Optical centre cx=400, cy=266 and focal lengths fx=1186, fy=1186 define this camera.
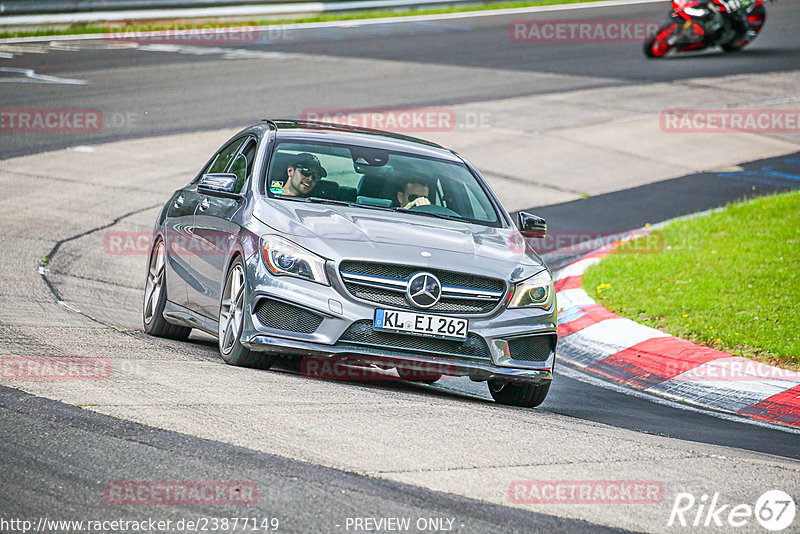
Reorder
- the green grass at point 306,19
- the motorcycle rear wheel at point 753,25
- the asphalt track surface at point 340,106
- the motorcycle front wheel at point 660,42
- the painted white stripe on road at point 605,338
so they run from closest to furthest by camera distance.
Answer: the asphalt track surface at point 340,106, the painted white stripe on road at point 605,338, the green grass at point 306,19, the motorcycle front wheel at point 660,42, the motorcycle rear wheel at point 753,25

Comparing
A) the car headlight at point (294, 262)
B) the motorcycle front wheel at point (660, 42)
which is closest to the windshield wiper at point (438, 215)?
the car headlight at point (294, 262)

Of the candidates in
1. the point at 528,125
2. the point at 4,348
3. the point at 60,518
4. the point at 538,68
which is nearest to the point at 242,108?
the point at 528,125

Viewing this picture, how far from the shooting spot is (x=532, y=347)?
24.1ft

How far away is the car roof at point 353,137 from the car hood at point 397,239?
2.91 ft

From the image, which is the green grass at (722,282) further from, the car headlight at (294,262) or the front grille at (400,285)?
the car headlight at (294,262)

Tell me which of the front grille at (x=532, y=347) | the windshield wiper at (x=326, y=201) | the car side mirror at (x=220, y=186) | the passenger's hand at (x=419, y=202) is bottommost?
the front grille at (x=532, y=347)

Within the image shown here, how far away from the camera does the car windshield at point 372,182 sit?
801 centimetres

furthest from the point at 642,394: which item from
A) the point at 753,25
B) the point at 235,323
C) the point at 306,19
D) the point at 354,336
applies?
the point at 306,19

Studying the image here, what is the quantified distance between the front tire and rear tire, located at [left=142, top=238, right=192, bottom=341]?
4.47 feet

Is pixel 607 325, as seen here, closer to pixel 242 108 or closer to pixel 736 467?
pixel 736 467

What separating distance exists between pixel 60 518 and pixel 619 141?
15771 mm

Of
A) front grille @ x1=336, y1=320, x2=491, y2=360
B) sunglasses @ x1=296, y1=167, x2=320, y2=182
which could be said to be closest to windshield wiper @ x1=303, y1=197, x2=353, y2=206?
sunglasses @ x1=296, y1=167, x2=320, y2=182

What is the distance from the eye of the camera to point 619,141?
19.0 m

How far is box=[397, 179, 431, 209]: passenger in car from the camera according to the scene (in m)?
8.10
